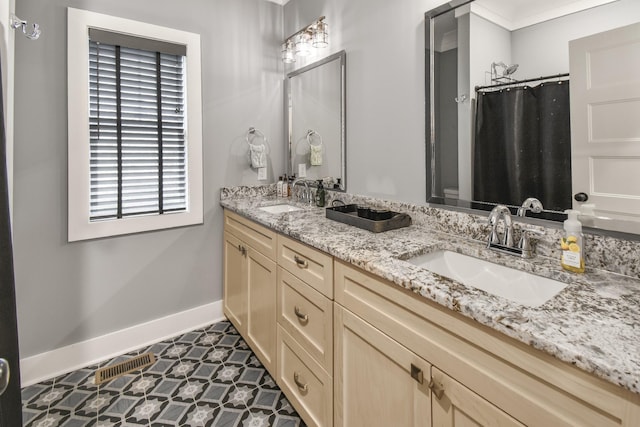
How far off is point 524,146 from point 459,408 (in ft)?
3.17

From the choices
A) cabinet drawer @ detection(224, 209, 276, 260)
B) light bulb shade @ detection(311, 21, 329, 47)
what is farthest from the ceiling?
cabinet drawer @ detection(224, 209, 276, 260)

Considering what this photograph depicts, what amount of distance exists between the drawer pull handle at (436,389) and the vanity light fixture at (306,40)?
211 cm

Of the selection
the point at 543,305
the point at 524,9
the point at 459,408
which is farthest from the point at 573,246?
the point at 524,9

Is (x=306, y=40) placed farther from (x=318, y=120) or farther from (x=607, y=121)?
(x=607, y=121)

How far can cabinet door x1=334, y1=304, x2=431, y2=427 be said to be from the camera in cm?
96

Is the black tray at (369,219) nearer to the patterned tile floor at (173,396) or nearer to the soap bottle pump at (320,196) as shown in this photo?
the soap bottle pump at (320,196)

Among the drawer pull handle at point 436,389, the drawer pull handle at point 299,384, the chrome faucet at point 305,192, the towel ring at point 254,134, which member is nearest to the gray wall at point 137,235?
the towel ring at point 254,134

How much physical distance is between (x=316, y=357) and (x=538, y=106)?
131 cm

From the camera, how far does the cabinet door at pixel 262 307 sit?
5.85ft

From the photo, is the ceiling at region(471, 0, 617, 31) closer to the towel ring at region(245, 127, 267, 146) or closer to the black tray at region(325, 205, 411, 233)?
the black tray at region(325, 205, 411, 233)

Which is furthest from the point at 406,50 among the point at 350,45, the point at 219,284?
the point at 219,284

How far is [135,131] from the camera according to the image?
84.5 inches

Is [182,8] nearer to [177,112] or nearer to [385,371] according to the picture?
[177,112]

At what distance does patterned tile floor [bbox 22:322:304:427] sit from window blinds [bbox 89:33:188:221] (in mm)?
976
